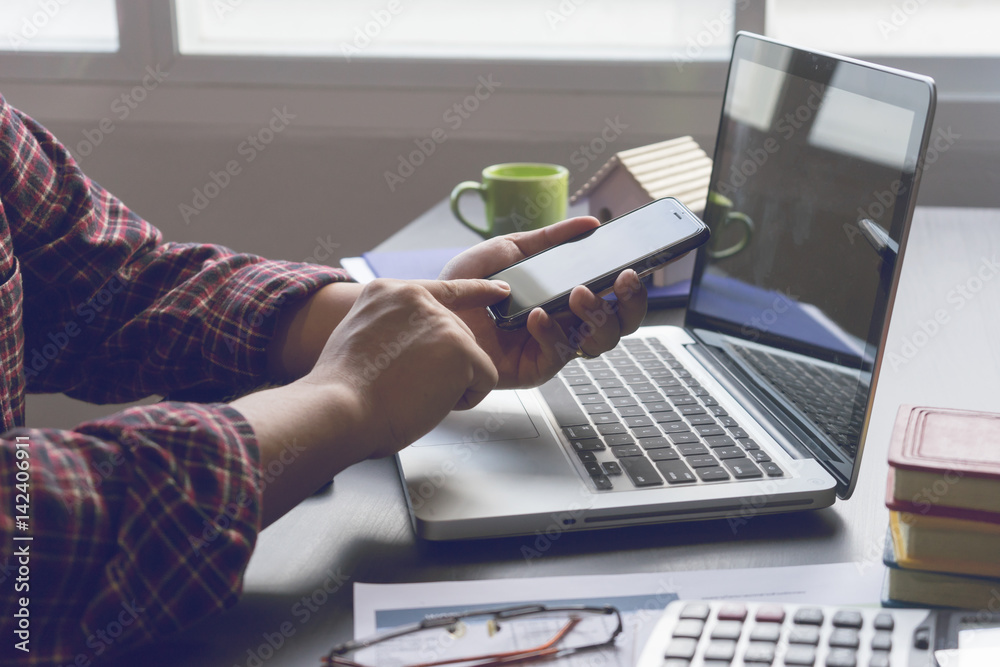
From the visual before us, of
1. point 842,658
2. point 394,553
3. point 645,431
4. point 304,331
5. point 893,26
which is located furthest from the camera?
point 893,26

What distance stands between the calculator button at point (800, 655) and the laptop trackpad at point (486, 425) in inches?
10.8

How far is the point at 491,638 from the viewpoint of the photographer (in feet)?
1.45

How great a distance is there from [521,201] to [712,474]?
1.92ft

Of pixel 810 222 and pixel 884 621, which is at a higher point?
pixel 810 222

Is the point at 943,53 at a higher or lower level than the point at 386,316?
higher

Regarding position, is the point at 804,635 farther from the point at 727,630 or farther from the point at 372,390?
the point at 372,390

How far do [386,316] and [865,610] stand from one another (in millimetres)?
347

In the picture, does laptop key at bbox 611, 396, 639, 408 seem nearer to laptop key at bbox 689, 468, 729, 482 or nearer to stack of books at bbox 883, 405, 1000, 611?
laptop key at bbox 689, 468, 729, 482

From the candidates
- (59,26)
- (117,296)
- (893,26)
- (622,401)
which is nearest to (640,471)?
(622,401)

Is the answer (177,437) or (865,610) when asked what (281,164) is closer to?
(177,437)

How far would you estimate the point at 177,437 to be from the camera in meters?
0.46

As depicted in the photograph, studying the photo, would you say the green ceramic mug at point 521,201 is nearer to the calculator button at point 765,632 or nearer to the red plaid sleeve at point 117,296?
the red plaid sleeve at point 117,296

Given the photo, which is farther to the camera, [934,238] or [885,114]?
[934,238]

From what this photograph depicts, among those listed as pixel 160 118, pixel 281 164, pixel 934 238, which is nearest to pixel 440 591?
Result: pixel 934 238
